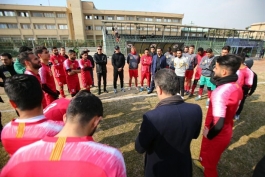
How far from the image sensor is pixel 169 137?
1422 mm

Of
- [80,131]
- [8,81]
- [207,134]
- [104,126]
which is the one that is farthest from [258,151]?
[8,81]

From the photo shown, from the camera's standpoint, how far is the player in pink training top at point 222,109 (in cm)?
188

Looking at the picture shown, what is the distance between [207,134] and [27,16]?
48256mm

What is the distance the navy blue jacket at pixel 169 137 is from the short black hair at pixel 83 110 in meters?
0.58

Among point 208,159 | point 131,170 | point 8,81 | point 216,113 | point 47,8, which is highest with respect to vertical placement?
point 47,8

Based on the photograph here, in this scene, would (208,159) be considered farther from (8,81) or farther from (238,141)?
(8,81)

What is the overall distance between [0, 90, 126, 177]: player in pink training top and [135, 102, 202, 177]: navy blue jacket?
0.57 m

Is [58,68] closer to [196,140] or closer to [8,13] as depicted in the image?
[196,140]

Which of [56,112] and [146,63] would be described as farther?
[146,63]

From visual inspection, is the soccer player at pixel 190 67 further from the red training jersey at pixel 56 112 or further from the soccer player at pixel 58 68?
the red training jersey at pixel 56 112

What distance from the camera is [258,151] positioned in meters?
3.08

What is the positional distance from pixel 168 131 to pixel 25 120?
1347 millimetres

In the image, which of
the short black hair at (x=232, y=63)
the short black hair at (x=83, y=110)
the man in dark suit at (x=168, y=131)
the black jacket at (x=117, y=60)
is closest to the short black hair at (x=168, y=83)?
the man in dark suit at (x=168, y=131)

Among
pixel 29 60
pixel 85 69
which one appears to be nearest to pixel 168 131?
pixel 29 60
